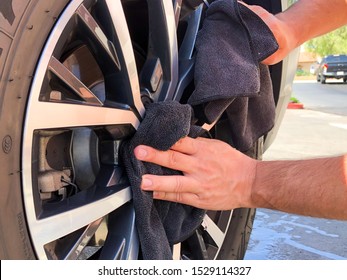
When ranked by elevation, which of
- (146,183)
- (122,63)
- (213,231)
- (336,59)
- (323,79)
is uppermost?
(122,63)

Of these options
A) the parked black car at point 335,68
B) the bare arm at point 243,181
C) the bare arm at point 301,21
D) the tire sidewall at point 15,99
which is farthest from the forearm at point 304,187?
the parked black car at point 335,68

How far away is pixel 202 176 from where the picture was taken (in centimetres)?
145

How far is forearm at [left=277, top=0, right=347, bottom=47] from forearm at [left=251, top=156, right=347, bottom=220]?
570mm

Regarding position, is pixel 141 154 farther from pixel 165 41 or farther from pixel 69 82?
pixel 165 41

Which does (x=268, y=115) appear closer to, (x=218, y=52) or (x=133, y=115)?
(x=218, y=52)

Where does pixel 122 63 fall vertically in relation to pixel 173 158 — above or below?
above

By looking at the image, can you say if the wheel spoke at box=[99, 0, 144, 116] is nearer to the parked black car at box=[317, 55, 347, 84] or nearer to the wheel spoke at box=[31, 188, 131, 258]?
the wheel spoke at box=[31, 188, 131, 258]

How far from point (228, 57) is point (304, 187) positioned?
46 centimetres

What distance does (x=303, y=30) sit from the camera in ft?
5.98

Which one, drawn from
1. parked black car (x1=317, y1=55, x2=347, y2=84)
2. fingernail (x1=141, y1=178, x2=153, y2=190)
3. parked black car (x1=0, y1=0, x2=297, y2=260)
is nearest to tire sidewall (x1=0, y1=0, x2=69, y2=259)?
parked black car (x1=0, y1=0, x2=297, y2=260)

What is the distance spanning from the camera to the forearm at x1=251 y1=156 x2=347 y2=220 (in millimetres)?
1324

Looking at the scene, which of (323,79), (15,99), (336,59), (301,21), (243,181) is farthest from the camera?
(323,79)

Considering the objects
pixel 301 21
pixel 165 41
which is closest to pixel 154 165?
pixel 165 41

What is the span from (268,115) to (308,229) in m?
1.35
